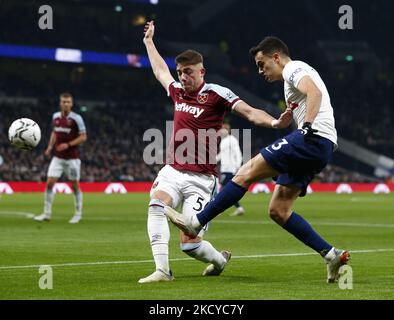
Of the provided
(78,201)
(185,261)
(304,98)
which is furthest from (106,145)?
(304,98)

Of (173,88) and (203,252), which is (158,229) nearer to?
(203,252)

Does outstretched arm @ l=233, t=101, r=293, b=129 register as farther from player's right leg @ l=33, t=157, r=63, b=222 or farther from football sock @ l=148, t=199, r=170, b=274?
player's right leg @ l=33, t=157, r=63, b=222

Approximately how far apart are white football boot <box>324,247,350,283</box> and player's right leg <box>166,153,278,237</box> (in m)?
1.08

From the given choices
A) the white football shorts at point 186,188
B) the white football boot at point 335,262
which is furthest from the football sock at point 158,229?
the white football boot at point 335,262

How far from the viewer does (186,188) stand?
9914 millimetres

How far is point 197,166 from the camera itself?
394 inches

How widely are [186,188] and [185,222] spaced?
0.80 metres

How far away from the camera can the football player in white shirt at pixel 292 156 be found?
9117 millimetres

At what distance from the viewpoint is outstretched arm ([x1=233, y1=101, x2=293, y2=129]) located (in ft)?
30.6

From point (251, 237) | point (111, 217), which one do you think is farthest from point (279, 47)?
point (111, 217)

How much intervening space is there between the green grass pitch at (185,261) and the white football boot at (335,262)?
0.40 feet

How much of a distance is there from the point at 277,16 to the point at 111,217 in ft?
148

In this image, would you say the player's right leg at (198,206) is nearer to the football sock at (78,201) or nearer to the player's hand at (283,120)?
the player's hand at (283,120)

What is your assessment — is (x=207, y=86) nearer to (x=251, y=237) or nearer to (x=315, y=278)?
(x=315, y=278)
